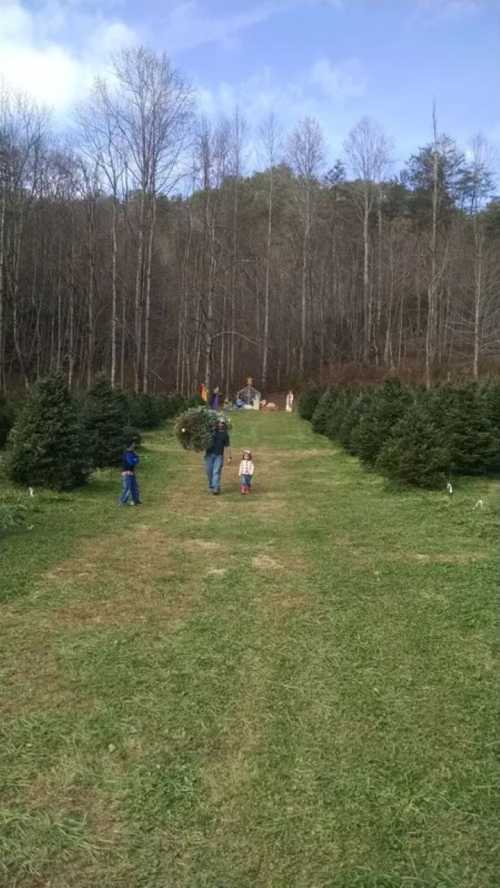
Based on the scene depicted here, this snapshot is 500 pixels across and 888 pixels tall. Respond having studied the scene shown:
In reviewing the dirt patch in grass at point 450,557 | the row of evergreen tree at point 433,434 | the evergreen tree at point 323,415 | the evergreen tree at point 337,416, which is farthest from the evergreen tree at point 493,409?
the evergreen tree at point 323,415

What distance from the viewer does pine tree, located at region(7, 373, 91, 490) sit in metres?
11.5

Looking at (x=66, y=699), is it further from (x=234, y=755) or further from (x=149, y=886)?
(x=149, y=886)

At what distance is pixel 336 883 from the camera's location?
2.62m

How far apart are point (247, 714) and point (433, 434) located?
866 cm

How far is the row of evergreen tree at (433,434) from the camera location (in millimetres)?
11656

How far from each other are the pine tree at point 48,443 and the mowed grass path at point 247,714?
3.46m

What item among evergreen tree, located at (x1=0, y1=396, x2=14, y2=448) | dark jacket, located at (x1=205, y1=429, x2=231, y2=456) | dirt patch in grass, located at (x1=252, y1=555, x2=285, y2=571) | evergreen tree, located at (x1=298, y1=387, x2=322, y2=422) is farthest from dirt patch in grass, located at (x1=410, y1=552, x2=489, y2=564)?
evergreen tree, located at (x1=298, y1=387, x2=322, y2=422)

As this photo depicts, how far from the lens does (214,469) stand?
40.0 ft

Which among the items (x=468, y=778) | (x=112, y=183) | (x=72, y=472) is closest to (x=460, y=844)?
(x=468, y=778)

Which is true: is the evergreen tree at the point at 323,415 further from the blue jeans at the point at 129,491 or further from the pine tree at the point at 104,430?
the blue jeans at the point at 129,491

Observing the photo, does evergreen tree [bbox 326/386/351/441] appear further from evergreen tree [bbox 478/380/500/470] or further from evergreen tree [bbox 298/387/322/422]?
evergreen tree [bbox 298/387/322/422]

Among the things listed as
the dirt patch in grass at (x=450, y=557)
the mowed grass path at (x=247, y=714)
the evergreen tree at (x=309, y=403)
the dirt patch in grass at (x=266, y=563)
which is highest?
the evergreen tree at (x=309, y=403)

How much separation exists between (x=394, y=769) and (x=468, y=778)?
0.36m

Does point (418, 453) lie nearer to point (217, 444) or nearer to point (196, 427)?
point (217, 444)
